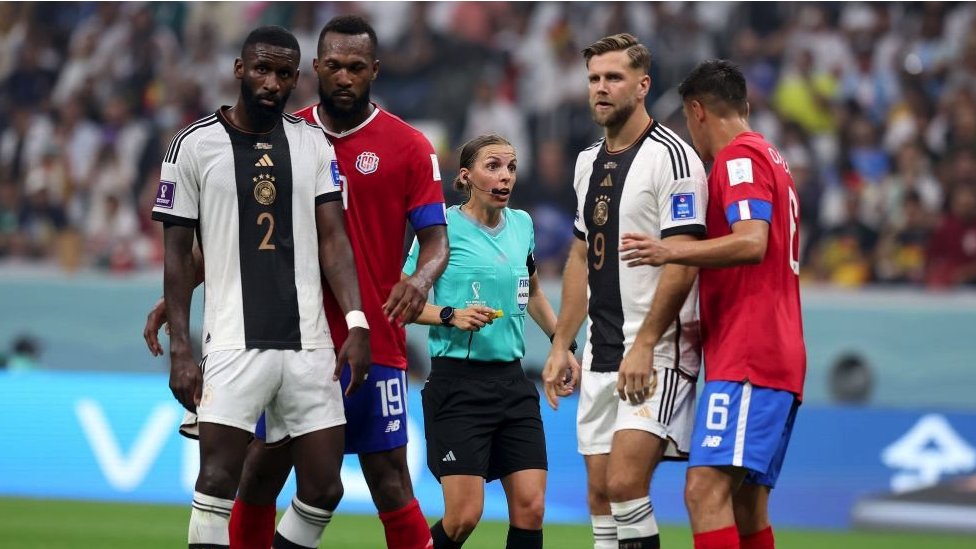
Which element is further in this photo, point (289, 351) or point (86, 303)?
point (86, 303)

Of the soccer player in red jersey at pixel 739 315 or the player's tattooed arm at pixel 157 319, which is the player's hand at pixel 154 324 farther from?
the soccer player in red jersey at pixel 739 315

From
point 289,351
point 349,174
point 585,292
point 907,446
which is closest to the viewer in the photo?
point 289,351

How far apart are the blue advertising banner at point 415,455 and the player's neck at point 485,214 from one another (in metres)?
4.95

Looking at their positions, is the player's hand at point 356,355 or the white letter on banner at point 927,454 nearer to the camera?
the player's hand at point 356,355

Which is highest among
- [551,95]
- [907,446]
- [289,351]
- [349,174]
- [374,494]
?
[551,95]

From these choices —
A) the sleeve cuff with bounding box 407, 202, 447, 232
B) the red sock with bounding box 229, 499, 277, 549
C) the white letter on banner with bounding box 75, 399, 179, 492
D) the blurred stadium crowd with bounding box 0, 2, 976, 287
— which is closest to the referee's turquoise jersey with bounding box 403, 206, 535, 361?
the sleeve cuff with bounding box 407, 202, 447, 232

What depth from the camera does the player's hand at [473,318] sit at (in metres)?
6.86

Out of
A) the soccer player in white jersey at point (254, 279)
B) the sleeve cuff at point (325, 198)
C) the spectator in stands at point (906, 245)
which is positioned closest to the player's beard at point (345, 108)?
the soccer player in white jersey at point (254, 279)

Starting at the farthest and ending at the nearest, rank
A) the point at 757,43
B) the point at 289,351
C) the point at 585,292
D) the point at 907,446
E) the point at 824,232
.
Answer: the point at 757,43 → the point at 824,232 → the point at 907,446 → the point at 585,292 → the point at 289,351

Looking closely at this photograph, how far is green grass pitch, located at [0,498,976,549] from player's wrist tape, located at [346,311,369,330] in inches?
168

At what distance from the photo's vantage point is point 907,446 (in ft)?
39.5

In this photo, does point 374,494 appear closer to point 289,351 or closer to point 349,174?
point 289,351

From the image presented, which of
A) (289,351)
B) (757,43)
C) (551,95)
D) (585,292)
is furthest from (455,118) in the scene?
(289,351)

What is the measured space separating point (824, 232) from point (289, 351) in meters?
9.53
